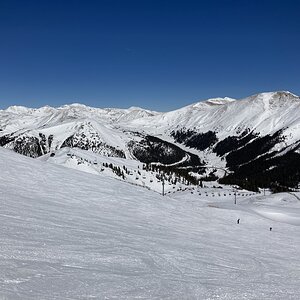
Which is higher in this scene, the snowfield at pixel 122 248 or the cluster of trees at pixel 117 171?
the cluster of trees at pixel 117 171

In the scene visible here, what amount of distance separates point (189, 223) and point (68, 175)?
48.7 feet

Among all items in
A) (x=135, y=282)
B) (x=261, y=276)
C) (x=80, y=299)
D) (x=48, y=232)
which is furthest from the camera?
(x=48, y=232)

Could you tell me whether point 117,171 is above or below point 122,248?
above

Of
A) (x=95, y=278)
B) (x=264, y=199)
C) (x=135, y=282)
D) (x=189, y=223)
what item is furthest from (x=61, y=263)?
(x=264, y=199)

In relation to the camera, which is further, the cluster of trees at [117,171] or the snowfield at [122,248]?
the cluster of trees at [117,171]

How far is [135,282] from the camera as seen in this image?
11234 millimetres

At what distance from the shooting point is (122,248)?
1598 cm

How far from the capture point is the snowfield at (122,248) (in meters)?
10.6

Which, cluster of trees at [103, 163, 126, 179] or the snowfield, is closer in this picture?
the snowfield

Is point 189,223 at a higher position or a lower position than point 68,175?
lower

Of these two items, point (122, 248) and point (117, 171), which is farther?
point (117, 171)

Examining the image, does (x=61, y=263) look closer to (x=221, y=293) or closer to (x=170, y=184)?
(x=221, y=293)

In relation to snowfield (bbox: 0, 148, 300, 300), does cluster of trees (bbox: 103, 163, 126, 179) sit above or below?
above

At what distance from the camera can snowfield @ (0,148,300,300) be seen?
10562mm
